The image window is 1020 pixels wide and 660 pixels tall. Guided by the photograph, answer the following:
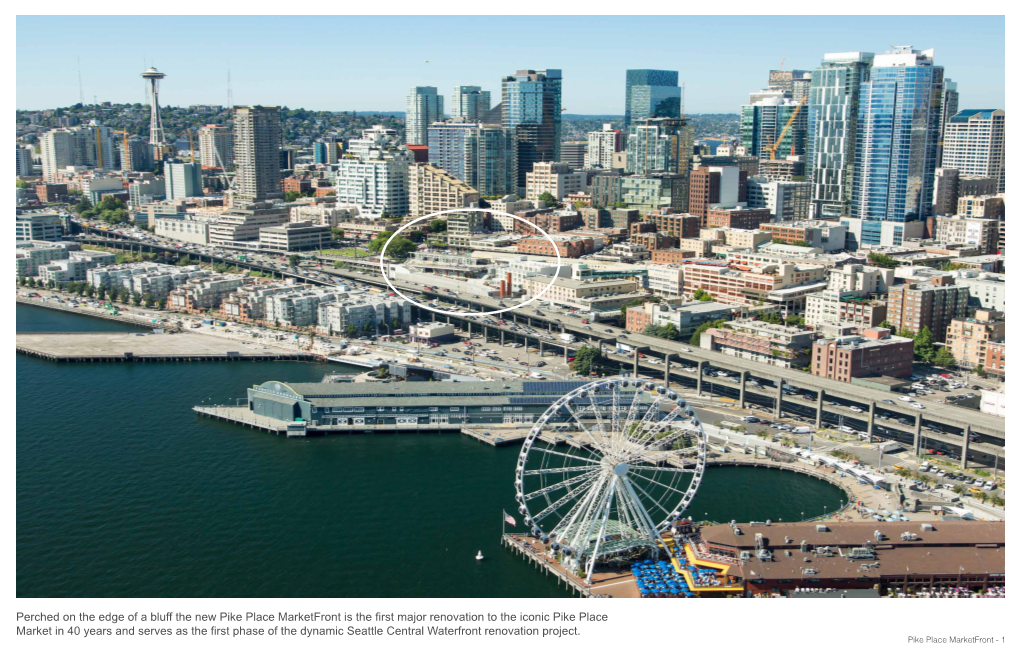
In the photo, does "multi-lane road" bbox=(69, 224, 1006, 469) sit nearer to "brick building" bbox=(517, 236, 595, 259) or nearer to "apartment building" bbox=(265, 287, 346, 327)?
"apartment building" bbox=(265, 287, 346, 327)

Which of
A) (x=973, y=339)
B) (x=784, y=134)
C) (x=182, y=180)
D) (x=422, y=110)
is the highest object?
(x=422, y=110)

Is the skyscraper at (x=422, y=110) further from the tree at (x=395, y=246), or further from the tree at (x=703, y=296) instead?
the tree at (x=703, y=296)

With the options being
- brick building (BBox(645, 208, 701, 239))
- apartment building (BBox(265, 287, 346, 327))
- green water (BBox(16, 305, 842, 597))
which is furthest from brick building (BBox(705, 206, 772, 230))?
green water (BBox(16, 305, 842, 597))

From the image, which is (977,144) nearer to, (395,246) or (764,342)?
(395,246)

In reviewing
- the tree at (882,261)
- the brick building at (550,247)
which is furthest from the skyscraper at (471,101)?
the tree at (882,261)

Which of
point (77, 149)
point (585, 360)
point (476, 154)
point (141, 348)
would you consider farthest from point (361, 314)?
point (77, 149)

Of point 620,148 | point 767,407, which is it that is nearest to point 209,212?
point 620,148
